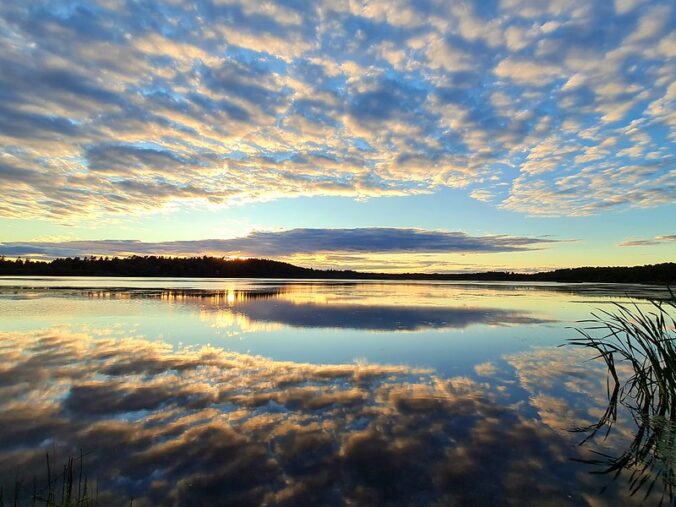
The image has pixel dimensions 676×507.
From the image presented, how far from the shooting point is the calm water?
15.3ft

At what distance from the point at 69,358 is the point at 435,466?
987 cm

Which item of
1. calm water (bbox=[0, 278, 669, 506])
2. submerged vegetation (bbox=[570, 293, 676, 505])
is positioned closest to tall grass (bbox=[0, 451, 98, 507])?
calm water (bbox=[0, 278, 669, 506])

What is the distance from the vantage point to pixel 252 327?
54.2 feet

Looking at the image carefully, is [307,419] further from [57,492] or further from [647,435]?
[647,435]

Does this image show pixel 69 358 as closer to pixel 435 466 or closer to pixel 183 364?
pixel 183 364

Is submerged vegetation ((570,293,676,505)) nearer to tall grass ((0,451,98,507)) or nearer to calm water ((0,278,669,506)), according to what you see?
calm water ((0,278,669,506))

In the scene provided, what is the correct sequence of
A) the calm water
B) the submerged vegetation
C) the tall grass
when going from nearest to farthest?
the tall grass
the calm water
the submerged vegetation

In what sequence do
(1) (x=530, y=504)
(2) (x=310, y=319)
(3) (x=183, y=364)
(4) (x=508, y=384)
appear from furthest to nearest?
(2) (x=310, y=319) < (3) (x=183, y=364) < (4) (x=508, y=384) < (1) (x=530, y=504)

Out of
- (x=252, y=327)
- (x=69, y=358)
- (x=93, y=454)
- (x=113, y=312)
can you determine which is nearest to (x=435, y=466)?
(x=93, y=454)

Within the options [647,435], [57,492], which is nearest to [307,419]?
[57,492]

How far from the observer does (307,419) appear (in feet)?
22.1

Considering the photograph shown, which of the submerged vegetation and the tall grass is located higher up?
the tall grass

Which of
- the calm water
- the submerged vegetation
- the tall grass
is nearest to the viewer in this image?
the tall grass

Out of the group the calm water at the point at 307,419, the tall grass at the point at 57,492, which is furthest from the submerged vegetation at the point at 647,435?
the tall grass at the point at 57,492
